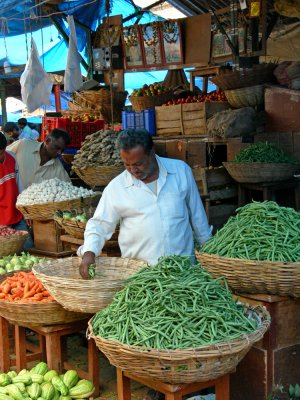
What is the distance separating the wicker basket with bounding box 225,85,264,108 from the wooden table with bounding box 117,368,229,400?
5.29m

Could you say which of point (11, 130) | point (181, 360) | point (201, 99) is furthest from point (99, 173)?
point (11, 130)

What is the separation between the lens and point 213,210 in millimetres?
7070

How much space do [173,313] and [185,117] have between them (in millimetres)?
5806

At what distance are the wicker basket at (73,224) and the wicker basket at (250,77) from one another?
3.00 m

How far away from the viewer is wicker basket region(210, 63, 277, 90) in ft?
24.7

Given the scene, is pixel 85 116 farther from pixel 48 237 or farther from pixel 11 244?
pixel 11 244

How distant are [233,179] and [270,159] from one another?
76cm

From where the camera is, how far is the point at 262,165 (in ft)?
21.5

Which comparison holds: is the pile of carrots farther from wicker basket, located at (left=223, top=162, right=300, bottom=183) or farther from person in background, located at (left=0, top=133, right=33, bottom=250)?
wicker basket, located at (left=223, top=162, right=300, bottom=183)

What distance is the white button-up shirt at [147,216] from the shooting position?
383 centimetres

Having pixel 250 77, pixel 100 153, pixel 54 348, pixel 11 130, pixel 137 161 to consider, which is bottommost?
pixel 54 348

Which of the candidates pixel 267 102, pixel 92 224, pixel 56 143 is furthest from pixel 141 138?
pixel 267 102

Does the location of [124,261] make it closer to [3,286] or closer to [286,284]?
[3,286]

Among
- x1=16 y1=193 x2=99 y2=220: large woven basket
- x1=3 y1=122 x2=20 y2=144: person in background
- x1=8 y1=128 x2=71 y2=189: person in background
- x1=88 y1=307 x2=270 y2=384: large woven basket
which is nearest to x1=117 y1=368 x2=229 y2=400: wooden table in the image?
x1=88 y1=307 x2=270 y2=384: large woven basket
